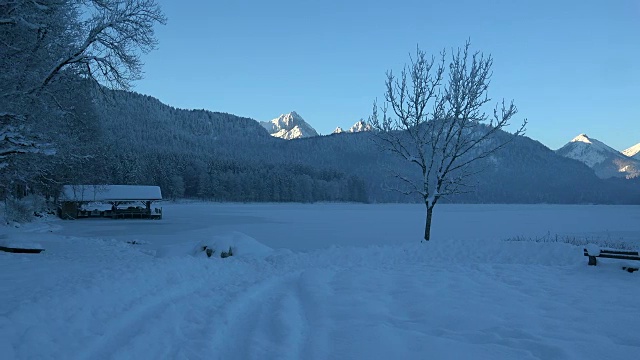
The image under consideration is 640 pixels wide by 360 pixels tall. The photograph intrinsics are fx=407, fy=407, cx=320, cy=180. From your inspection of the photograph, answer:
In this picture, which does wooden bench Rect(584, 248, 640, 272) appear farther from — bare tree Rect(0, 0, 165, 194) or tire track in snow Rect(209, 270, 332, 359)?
bare tree Rect(0, 0, 165, 194)

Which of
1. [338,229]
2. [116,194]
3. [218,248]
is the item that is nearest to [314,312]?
[218,248]

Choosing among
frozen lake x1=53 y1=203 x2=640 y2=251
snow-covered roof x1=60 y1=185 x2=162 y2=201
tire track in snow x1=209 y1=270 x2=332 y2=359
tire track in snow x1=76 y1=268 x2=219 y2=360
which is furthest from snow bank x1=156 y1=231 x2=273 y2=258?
snow-covered roof x1=60 y1=185 x2=162 y2=201

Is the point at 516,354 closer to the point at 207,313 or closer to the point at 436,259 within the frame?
the point at 207,313

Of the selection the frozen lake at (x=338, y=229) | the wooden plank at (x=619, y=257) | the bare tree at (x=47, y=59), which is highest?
the bare tree at (x=47, y=59)

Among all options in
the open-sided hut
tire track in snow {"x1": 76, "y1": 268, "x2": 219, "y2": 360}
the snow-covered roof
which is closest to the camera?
tire track in snow {"x1": 76, "y1": 268, "x2": 219, "y2": 360}

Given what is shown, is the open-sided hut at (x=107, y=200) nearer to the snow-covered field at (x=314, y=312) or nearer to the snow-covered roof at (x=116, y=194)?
the snow-covered roof at (x=116, y=194)

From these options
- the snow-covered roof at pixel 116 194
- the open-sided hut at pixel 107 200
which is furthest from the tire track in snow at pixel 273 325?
the snow-covered roof at pixel 116 194

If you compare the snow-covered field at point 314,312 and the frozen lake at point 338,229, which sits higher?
the snow-covered field at point 314,312

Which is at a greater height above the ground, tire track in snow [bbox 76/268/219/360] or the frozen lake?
tire track in snow [bbox 76/268/219/360]

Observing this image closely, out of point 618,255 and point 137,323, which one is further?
point 618,255

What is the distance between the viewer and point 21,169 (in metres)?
16.5

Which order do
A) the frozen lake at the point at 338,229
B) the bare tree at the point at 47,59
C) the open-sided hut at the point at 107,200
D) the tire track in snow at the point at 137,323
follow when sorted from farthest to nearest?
1. the open-sided hut at the point at 107,200
2. the frozen lake at the point at 338,229
3. the bare tree at the point at 47,59
4. the tire track in snow at the point at 137,323

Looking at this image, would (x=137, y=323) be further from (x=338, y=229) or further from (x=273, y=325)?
(x=338, y=229)

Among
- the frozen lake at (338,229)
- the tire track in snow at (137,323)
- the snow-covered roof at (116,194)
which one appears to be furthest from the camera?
the snow-covered roof at (116,194)
